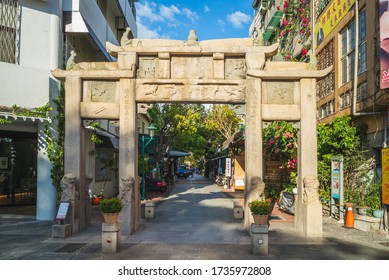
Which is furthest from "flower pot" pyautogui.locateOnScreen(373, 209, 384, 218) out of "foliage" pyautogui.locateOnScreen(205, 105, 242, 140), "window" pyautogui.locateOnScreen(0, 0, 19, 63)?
"foliage" pyautogui.locateOnScreen(205, 105, 242, 140)

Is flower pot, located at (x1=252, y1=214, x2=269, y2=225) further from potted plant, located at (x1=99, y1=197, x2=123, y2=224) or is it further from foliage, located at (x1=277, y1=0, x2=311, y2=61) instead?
foliage, located at (x1=277, y1=0, x2=311, y2=61)

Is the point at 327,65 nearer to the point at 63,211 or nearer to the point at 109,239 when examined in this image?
the point at 109,239

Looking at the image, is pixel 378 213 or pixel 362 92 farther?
pixel 362 92

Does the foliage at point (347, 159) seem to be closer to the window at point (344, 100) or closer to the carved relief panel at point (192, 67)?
the window at point (344, 100)

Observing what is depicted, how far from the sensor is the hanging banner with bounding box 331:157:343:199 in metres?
12.8

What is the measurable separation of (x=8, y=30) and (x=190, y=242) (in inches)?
410

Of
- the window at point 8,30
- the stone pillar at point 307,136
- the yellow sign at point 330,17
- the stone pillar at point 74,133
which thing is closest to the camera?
the stone pillar at point 307,136

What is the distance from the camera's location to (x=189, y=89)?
11297 mm

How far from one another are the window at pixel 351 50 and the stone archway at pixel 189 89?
3524 millimetres

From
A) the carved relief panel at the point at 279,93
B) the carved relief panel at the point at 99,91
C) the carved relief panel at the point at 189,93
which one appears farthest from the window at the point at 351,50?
the carved relief panel at the point at 99,91

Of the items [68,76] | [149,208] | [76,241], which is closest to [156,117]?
[149,208]

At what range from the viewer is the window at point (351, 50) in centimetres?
1316

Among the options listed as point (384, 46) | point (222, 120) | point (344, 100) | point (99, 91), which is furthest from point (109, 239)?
point (222, 120)

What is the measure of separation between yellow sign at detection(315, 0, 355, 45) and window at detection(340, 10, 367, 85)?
0.72m
